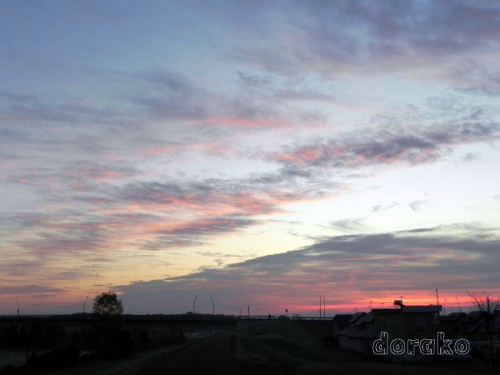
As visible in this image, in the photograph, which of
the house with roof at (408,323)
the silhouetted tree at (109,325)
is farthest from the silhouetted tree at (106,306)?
the house with roof at (408,323)

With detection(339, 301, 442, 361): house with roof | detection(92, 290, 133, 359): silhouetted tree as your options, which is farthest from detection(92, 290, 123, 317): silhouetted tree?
detection(339, 301, 442, 361): house with roof

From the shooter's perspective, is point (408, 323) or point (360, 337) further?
point (360, 337)

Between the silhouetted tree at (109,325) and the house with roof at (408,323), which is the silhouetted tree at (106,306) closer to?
the silhouetted tree at (109,325)

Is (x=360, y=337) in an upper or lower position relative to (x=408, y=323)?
lower

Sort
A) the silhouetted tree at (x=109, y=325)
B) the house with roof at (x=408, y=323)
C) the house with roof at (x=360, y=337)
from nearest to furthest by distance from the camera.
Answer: the house with roof at (x=408, y=323) → the silhouetted tree at (x=109, y=325) → the house with roof at (x=360, y=337)

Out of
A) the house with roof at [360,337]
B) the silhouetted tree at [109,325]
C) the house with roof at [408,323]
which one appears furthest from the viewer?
the house with roof at [360,337]

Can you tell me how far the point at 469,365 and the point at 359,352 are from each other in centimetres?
3218

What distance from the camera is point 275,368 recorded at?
53.9m

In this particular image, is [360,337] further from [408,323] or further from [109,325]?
[109,325]

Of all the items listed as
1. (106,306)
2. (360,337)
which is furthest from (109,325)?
(360,337)

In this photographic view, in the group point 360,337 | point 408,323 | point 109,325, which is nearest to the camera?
point 408,323

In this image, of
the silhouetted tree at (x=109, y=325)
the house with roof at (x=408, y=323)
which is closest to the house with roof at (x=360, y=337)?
the house with roof at (x=408, y=323)

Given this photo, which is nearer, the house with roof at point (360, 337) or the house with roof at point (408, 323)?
the house with roof at point (408, 323)

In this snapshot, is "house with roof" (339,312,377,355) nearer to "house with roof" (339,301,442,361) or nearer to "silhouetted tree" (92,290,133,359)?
"house with roof" (339,301,442,361)
